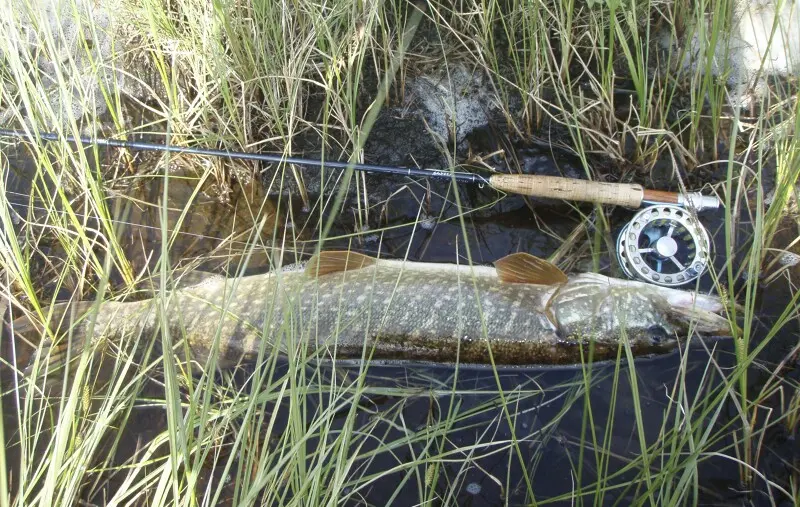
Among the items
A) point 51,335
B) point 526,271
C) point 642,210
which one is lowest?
point 51,335

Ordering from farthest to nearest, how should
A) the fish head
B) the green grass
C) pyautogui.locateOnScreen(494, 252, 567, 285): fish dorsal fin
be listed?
pyautogui.locateOnScreen(494, 252, 567, 285): fish dorsal fin → the fish head → the green grass

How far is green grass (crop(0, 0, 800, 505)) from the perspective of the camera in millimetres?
2062

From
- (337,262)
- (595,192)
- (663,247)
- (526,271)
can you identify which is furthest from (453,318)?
(663,247)

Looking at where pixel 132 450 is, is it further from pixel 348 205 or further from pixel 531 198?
pixel 531 198

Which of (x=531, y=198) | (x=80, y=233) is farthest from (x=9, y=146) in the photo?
(x=531, y=198)

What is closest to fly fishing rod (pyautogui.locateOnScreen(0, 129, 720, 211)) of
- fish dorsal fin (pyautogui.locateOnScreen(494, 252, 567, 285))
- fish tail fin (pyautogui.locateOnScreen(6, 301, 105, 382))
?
fish dorsal fin (pyautogui.locateOnScreen(494, 252, 567, 285))

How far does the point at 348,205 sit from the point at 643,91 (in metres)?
1.61

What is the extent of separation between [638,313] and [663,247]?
1.24 feet

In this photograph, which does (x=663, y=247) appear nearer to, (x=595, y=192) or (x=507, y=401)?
(x=595, y=192)

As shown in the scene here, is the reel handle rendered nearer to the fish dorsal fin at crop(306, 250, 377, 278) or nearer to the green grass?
the green grass

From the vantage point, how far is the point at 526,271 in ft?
9.06

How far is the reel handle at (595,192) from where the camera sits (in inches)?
109

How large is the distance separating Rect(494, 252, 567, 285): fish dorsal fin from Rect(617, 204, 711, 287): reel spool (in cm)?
37

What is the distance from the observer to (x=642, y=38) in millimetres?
3518
